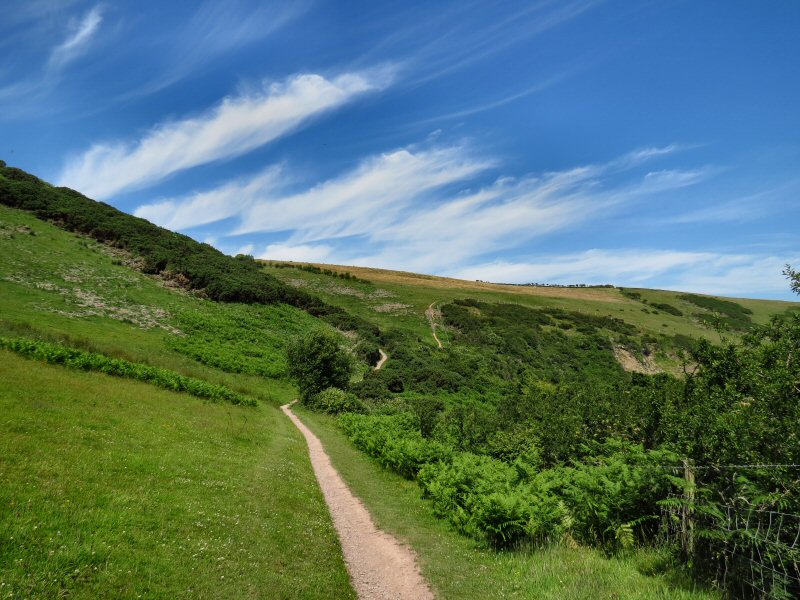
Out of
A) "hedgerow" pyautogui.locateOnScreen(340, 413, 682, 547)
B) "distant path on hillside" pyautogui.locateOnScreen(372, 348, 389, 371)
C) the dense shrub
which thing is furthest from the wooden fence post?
"distant path on hillside" pyautogui.locateOnScreen(372, 348, 389, 371)

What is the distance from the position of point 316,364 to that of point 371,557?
3385 cm

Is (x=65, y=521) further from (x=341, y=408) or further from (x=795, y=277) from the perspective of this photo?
(x=341, y=408)

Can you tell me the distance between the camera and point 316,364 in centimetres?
4425

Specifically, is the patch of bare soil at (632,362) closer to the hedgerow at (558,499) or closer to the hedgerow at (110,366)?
the hedgerow at (110,366)

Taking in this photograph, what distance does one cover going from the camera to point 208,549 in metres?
9.07

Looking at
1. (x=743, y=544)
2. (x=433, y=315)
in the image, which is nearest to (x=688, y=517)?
(x=743, y=544)

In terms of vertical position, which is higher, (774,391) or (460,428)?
(774,391)

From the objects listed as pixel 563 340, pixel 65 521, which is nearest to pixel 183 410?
pixel 65 521

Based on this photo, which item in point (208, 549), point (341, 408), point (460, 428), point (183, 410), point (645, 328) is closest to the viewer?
point (208, 549)

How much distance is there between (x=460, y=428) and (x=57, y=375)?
76.3ft

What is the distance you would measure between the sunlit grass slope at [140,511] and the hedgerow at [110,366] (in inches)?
202

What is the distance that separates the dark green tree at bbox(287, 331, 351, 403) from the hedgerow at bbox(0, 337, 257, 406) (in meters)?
10.9

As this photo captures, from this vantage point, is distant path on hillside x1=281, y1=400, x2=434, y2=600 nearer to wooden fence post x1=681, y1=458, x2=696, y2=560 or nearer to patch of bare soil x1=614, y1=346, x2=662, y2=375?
wooden fence post x1=681, y1=458, x2=696, y2=560

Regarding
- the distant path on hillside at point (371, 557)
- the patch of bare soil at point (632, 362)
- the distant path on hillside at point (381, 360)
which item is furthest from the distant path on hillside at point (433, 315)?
the distant path on hillside at point (371, 557)
